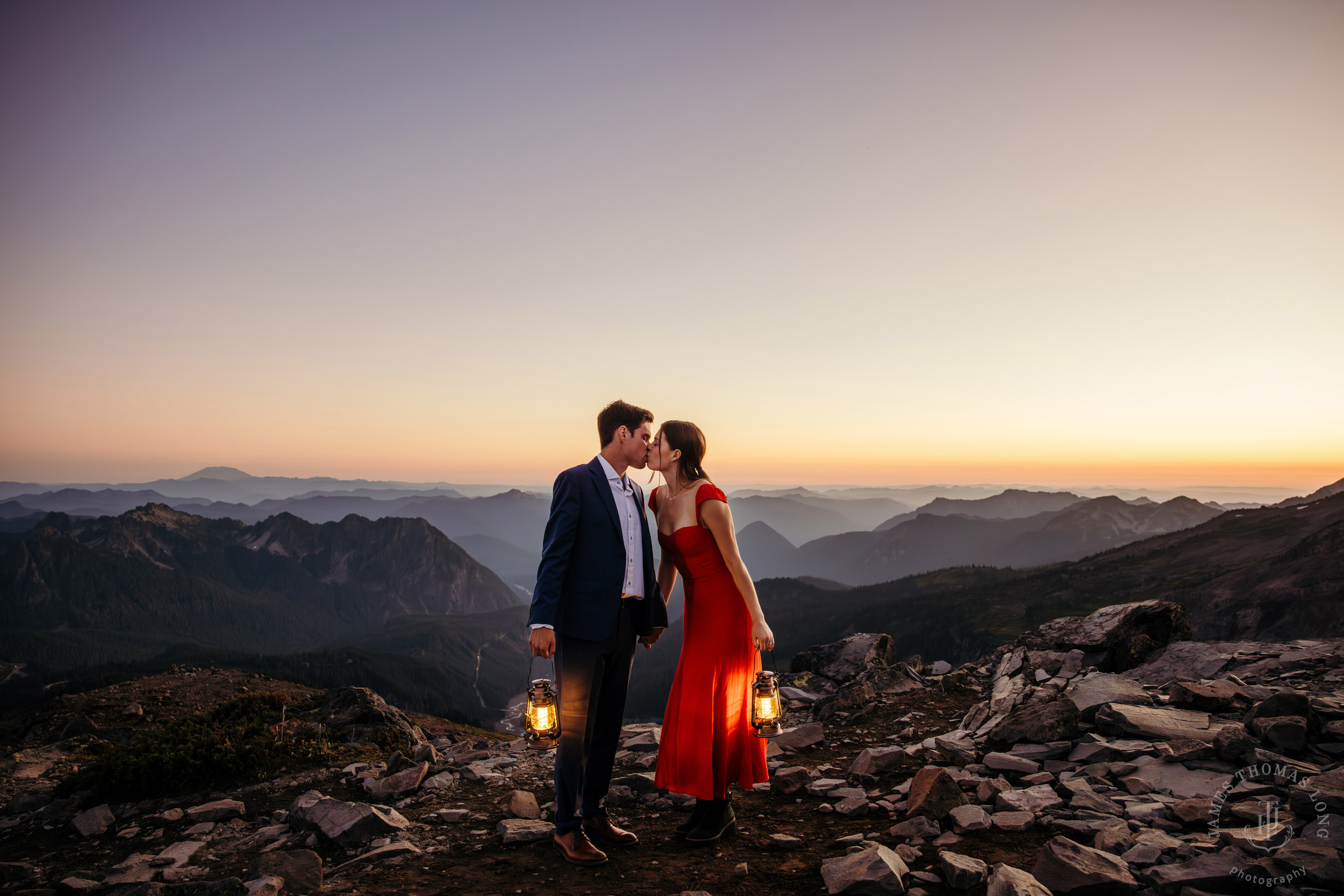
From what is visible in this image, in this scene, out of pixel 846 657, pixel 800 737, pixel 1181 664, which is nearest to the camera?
pixel 800 737

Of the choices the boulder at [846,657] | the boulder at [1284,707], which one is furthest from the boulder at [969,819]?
the boulder at [846,657]

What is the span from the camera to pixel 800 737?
30.7 ft

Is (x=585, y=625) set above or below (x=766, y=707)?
above

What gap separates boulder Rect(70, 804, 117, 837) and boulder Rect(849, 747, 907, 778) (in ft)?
29.8

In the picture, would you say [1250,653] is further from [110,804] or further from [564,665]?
[110,804]

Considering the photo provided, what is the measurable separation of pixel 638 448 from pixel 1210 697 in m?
7.82

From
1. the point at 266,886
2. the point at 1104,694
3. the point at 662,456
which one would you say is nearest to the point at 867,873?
the point at 662,456

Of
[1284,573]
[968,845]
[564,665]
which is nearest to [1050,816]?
[968,845]

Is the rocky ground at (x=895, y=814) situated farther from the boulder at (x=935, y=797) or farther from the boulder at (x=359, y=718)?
the boulder at (x=359, y=718)

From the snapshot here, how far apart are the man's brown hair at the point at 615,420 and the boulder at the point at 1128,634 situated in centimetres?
977

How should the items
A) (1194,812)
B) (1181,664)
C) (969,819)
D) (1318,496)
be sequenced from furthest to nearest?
(1318,496)
(1181,664)
(969,819)
(1194,812)

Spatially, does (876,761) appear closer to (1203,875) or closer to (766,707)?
(766,707)

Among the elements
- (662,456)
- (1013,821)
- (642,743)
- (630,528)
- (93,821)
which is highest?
(662,456)

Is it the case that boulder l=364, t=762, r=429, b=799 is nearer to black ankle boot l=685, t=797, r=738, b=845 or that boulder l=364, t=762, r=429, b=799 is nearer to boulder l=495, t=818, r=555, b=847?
boulder l=495, t=818, r=555, b=847
